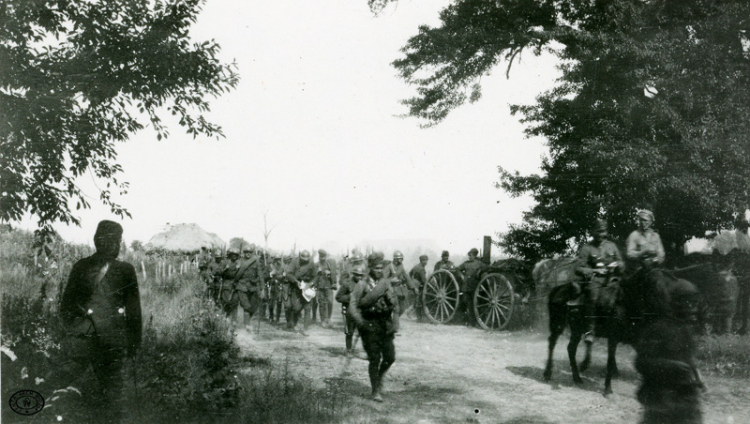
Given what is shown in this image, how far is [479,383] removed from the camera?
24.6ft

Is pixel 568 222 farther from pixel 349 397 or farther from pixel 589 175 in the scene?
pixel 349 397

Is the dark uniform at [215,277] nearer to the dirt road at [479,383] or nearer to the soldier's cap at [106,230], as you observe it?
the dirt road at [479,383]

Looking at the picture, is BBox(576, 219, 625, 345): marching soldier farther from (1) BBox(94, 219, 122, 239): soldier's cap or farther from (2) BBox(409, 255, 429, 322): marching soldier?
(2) BBox(409, 255, 429, 322): marching soldier

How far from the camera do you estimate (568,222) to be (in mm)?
12500

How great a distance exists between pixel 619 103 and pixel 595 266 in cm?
535

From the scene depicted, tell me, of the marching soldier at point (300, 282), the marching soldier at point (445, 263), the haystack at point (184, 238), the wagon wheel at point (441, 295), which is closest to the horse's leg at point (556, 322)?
the wagon wheel at point (441, 295)

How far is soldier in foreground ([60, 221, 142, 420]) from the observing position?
4.66 m

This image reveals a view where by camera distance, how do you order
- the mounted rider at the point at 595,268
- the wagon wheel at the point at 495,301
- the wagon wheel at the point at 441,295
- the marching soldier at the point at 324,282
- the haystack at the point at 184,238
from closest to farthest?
1. the mounted rider at the point at 595,268
2. the wagon wheel at the point at 495,301
3. the marching soldier at the point at 324,282
4. the wagon wheel at the point at 441,295
5. the haystack at the point at 184,238

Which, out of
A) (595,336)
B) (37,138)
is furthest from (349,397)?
(37,138)

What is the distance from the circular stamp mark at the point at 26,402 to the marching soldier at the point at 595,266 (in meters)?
6.15

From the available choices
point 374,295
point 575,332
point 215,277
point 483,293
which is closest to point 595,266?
point 575,332

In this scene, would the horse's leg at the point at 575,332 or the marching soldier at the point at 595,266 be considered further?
the horse's leg at the point at 575,332

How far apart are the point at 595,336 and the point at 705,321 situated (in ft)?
9.98

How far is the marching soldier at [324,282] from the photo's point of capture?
1300 centimetres
